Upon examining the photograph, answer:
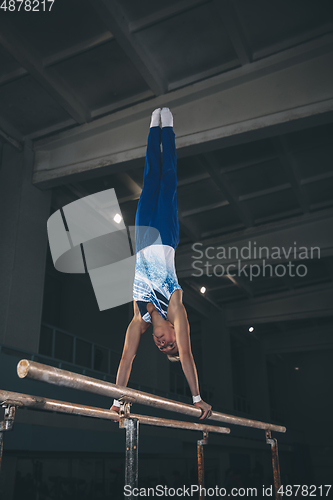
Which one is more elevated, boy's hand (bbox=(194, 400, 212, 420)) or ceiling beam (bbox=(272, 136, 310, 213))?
ceiling beam (bbox=(272, 136, 310, 213))

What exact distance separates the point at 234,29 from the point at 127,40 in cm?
136

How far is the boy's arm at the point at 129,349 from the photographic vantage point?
3016mm

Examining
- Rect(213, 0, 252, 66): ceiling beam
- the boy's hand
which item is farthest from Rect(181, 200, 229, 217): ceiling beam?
the boy's hand

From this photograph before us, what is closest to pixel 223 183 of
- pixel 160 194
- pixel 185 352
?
pixel 160 194

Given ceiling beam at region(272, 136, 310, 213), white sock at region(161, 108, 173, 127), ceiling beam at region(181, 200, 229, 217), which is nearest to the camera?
white sock at region(161, 108, 173, 127)

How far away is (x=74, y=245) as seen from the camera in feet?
29.5

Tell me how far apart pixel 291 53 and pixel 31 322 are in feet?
17.5

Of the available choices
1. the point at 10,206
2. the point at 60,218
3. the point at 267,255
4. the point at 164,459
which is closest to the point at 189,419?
the point at 164,459

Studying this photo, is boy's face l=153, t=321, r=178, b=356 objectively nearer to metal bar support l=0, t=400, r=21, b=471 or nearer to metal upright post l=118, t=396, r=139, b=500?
metal upright post l=118, t=396, r=139, b=500

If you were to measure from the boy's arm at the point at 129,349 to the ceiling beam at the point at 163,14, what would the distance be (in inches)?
148

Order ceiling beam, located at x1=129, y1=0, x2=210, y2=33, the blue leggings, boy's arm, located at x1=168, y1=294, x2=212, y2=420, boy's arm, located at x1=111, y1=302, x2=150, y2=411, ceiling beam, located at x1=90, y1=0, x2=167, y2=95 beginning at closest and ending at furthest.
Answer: boy's arm, located at x1=168, y1=294, x2=212, y2=420, boy's arm, located at x1=111, y1=302, x2=150, y2=411, the blue leggings, ceiling beam, located at x1=90, y1=0, x2=167, y2=95, ceiling beam, located at x1=129, y1=0, x2=210, y2=33

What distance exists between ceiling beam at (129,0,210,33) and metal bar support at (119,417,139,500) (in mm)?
4701

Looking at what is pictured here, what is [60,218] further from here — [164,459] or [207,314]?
[207,314]

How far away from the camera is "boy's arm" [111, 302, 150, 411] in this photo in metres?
3.02
